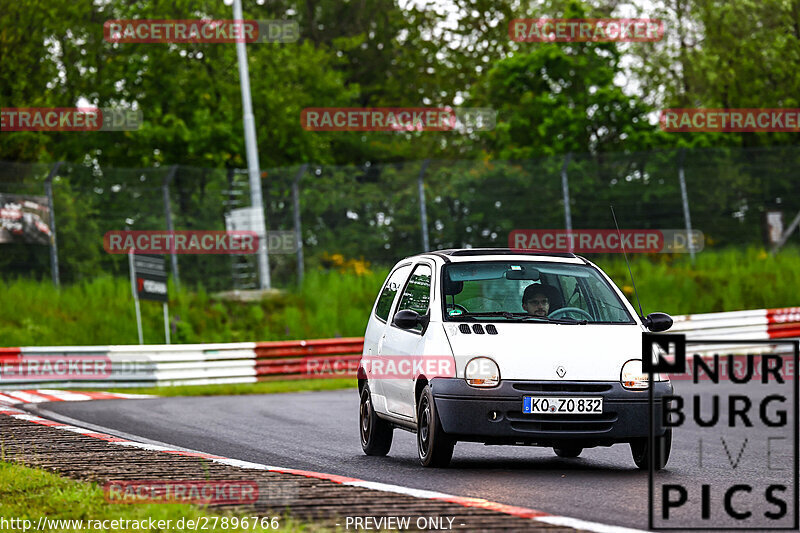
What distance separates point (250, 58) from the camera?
39188mm

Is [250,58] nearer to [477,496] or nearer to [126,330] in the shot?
[126,330]

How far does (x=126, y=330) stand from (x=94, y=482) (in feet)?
64.8

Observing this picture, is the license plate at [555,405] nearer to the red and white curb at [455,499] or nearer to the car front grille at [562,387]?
the car front grille at [562,387]

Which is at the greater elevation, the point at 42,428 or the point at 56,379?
the point at 42,428

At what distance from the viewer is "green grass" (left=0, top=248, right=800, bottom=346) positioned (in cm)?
2667

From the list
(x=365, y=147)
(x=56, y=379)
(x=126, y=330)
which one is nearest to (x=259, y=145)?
(x=365, y=147)

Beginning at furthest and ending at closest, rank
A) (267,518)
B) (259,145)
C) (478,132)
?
(478,132) < (259,145) < (267,518)

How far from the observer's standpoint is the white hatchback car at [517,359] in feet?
31.3

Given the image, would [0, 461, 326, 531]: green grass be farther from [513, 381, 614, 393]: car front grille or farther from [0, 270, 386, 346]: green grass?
[0, 270, 386, 346]: green grass

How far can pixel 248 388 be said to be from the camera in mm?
23516

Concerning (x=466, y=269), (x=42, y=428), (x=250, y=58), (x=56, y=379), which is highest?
(x=250, y=58)

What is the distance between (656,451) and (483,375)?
1372 mm

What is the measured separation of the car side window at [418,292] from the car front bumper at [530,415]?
41.1 inches

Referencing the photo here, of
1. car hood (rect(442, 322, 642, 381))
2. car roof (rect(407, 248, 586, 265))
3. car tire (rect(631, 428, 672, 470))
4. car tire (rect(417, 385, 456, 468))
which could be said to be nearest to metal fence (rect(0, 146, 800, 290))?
car roof (rect(407, 248, 586, 265))
